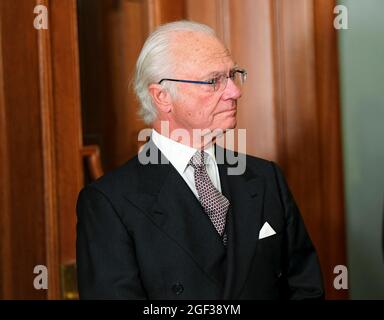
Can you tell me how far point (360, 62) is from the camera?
2.47 meters

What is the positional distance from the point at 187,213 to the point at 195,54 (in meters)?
0.39

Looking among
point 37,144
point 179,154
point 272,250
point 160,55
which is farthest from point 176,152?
point 37,144

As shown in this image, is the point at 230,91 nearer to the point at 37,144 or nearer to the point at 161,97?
the point at 161,97

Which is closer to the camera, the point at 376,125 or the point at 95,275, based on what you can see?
the point at 95,275

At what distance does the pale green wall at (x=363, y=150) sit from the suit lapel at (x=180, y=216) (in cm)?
105

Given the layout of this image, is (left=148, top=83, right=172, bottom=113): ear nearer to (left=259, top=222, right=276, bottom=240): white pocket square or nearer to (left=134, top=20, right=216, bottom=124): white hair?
(left=134, top=20, right=216, bottom=124): white hair

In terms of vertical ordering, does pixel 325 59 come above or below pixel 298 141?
above

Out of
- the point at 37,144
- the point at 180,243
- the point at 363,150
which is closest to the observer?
the point at 180,243

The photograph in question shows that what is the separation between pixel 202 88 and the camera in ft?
5.33

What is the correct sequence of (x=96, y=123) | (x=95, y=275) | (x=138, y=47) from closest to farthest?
1. (x=95, y=275)
2. (x=96, y=123)
3. (x=138, y=47)
